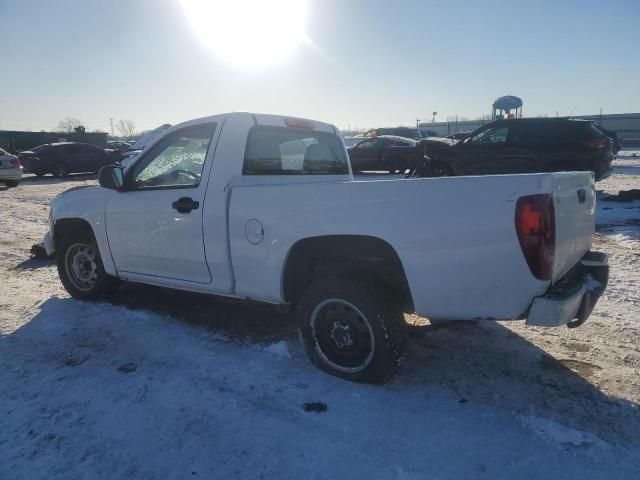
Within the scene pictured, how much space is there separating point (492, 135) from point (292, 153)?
27.9 ft

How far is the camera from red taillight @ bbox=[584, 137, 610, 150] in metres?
10.1

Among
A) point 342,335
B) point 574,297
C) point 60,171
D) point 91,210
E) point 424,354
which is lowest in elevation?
point 424,354

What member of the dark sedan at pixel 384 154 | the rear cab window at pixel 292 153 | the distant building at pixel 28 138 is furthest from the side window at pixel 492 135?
the distant building at pixel 28 138

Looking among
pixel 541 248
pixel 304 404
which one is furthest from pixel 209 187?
pixel 541 248

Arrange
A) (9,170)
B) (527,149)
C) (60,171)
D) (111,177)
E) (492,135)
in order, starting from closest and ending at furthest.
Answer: (111,177) → (527,149) → (492,135) → (9,170) → (60,171)

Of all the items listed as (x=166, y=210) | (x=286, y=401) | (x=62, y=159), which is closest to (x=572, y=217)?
(x=286, y=401)

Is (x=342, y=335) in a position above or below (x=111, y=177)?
below

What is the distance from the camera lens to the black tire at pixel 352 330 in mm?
2988

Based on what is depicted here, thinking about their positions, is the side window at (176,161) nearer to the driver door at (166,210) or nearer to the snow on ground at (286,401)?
the driver door at (166,210)

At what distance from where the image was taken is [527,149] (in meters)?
10.6

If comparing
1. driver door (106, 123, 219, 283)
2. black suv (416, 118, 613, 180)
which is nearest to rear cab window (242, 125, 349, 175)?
driver door (106, 123, 219, 283)

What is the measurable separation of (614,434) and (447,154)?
10228 millimetres

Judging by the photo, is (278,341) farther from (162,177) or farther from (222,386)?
(162,177)

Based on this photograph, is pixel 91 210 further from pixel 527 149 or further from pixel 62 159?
pixel 62 159
